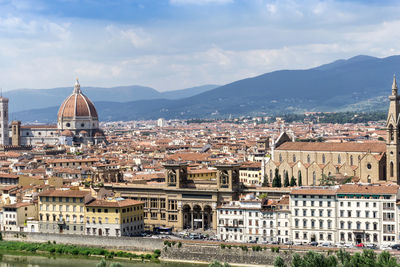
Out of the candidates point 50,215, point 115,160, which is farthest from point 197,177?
point 115,160

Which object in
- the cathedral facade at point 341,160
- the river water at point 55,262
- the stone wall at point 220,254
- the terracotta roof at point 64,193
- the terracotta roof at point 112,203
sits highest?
the cathedral facade at point 341,160

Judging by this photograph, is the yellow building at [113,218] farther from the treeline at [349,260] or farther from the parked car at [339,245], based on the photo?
the treeline at [349,260]

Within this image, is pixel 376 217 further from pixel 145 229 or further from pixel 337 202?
pixel 145 229

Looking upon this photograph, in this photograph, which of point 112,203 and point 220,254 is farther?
point 112,203

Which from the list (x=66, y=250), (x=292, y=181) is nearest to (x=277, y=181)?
(x=292, y=181)

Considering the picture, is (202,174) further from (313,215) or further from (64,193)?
(313,215)

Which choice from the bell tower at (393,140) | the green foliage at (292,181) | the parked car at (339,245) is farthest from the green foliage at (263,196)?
the bell tower at (393,140)

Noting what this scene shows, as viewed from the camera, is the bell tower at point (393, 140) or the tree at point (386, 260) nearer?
the tree at point (386, 260)
